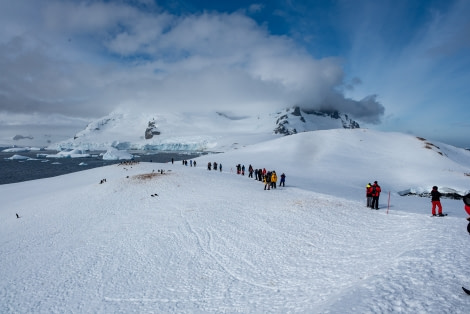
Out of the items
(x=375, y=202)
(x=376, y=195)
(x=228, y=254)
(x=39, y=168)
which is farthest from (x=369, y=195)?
(x=39, y=168)

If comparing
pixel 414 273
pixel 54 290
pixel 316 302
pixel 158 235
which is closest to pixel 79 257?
pixel 54 290

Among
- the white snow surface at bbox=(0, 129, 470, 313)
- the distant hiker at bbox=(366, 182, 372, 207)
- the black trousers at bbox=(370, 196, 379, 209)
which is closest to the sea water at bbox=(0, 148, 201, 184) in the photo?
the white snow surface at bbox=(0, 129, 470, 313)

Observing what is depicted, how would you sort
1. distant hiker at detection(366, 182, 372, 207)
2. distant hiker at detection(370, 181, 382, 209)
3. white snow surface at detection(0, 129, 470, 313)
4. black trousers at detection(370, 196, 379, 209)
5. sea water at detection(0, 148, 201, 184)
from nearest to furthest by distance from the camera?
white snow surface at detection(0, 129, 470, 313), distant hiker at detection(370, 181, 382, 209), black trousers at detection(370, 196, 379, 209), distant hiker at detection(366, 182, 372, 207), sea water at detection(0, 148, 201, 184)

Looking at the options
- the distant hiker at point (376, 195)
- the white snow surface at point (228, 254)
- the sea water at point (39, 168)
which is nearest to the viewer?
the white snow surface at point (228, 254)

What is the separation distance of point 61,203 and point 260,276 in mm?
25292

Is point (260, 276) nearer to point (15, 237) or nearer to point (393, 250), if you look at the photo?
point (393, 250)

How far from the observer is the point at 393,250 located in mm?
11734

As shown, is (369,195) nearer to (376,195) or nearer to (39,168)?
(376,195)

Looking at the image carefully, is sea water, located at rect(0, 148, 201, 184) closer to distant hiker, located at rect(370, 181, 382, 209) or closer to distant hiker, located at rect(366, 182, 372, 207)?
distant hiker, located at rect(366, 182, 372, 207)

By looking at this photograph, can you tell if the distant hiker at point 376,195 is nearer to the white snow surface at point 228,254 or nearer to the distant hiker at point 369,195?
the distant hiker at point 369,195

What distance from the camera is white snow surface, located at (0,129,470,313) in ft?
28.9

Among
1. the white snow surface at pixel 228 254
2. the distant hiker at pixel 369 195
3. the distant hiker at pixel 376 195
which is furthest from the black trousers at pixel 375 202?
the white snow surface at pixel 228 254

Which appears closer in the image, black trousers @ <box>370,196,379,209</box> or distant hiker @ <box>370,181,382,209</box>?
distant hiker @ <box>370,181,382,209</box>

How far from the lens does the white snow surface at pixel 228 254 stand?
28.9 feet
